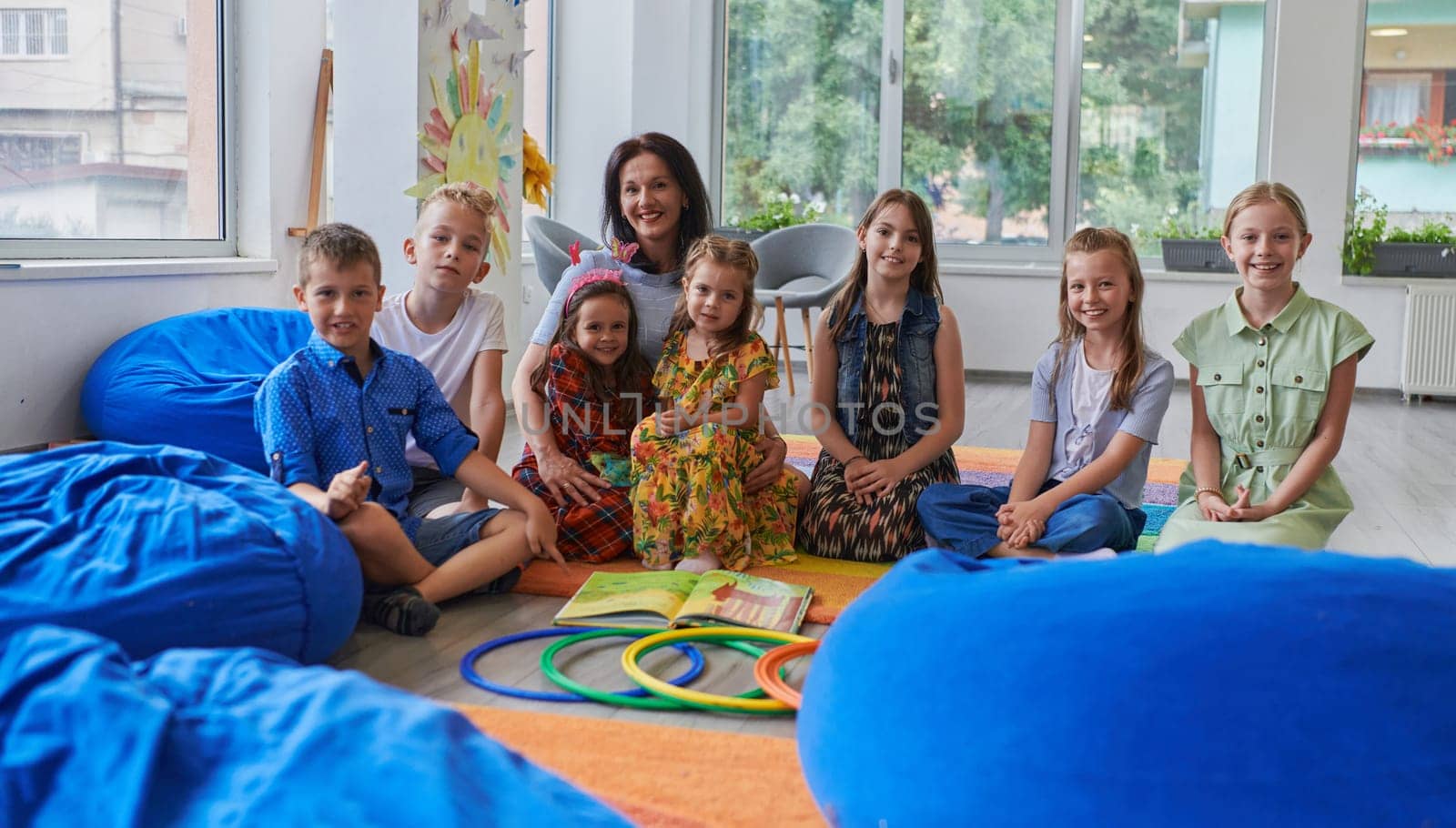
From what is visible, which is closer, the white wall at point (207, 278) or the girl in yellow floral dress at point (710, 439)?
the girl in yellow floral dress at point (710, 439)

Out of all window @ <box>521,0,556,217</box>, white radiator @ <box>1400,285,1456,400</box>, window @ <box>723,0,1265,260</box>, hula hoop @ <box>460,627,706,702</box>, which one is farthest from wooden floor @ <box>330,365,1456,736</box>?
window @ <box>521,0,556,217</box>

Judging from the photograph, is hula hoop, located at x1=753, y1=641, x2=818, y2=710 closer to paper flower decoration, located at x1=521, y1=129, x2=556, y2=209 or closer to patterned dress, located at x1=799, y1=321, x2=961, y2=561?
patterned dress, located at x1=799, y1=321, x2=961, y2=561

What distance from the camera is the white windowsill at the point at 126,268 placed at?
10.4 ft

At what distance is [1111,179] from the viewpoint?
7.32m

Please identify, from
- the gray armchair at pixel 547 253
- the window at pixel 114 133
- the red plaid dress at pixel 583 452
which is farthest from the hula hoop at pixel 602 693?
the gray armchair at pixel 547 253

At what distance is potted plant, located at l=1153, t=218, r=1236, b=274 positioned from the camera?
22.4ft

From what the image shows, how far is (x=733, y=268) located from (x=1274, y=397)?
114 centimetres

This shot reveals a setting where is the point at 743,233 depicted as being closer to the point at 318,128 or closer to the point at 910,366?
the point at 318,128

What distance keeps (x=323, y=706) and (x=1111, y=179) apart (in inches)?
269

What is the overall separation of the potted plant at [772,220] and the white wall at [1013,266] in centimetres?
54

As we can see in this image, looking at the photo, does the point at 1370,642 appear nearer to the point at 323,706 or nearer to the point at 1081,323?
the point at 323,706

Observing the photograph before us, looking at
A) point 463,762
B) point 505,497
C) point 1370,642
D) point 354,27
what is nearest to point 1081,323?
point 505,497

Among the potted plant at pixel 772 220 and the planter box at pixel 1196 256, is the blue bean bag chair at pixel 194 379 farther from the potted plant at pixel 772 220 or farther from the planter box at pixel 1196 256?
the planter box at pixel 1196 256

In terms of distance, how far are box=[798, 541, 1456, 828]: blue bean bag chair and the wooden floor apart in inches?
24.7
